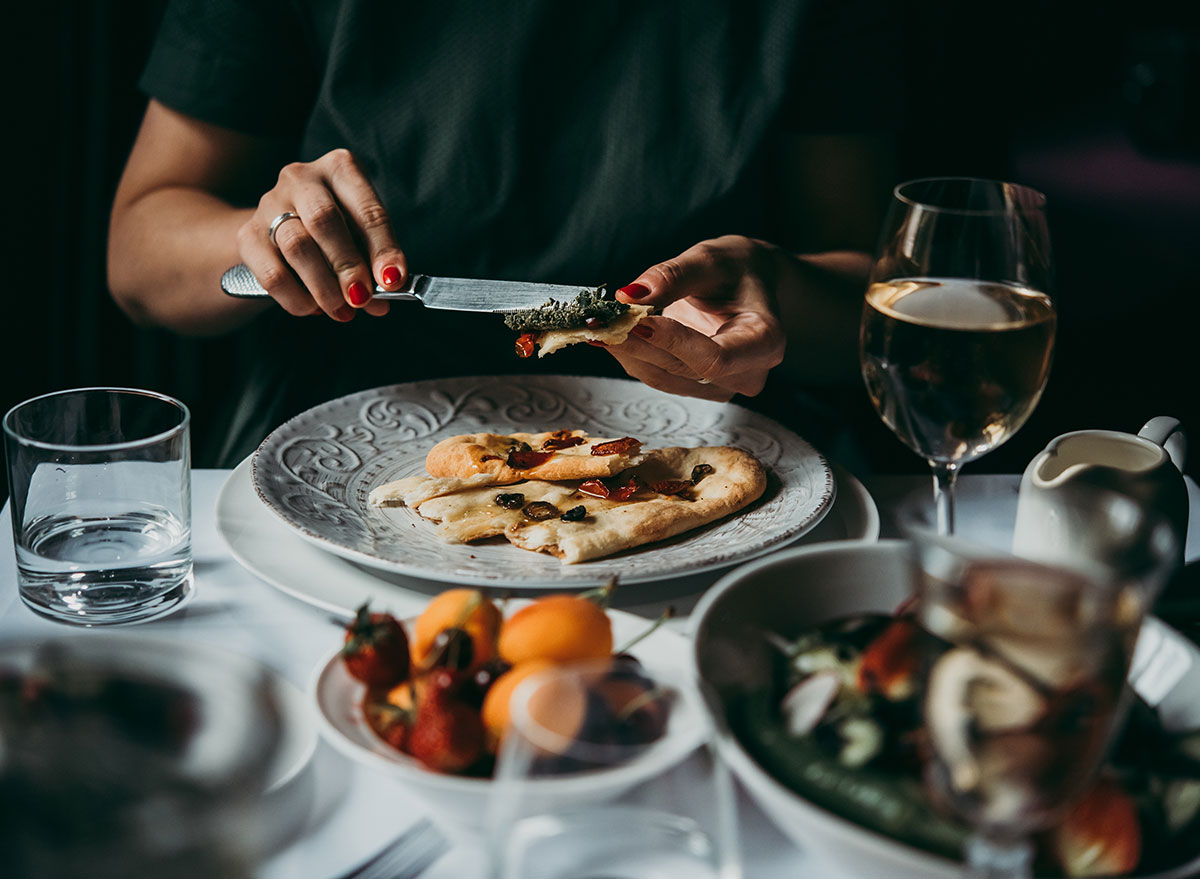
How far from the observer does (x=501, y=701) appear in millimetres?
664

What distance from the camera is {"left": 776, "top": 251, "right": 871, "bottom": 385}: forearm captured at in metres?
1.67

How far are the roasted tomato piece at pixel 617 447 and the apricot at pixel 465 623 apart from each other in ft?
1.67

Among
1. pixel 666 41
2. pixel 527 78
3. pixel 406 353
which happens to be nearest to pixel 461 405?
pixel 406 353

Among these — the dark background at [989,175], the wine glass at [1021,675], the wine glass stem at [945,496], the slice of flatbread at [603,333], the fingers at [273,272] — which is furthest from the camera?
the dark background at [989,175]

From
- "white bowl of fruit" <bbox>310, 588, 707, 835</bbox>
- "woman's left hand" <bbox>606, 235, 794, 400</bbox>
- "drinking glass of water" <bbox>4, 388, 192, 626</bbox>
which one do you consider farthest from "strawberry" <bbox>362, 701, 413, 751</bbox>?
"woman's left hand" <bbox>606, 235, 794, 400</bbox>

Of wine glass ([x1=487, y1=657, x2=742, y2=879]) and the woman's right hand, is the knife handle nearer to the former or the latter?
the woman's right hand

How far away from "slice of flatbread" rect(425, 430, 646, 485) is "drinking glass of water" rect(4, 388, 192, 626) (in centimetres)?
35

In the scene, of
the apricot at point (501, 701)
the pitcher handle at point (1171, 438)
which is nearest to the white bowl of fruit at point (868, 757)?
the apricot at point (501, 701)

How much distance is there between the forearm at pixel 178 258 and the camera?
1.68m

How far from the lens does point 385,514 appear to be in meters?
1.18

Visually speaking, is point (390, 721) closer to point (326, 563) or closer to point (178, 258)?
point (326, 563)

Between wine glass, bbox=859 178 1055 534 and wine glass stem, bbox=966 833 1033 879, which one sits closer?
wine glass stem, bbox=966 833 1033 879

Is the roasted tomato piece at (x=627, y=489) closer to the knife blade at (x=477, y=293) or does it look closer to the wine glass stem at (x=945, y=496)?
the knife blade at (x=477, y=293)

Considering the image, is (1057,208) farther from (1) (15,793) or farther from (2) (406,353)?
(1) (15,793)
